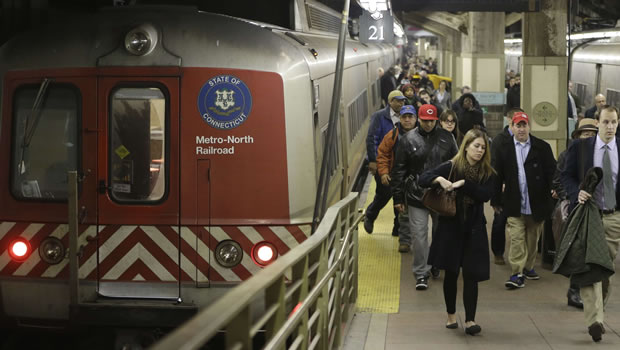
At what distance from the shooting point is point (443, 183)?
8352 millimetres

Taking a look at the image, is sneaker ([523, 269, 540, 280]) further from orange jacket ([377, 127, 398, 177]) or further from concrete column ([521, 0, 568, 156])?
concrete column ([521, 0, 568, 156])

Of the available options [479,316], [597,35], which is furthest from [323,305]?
[597,35]

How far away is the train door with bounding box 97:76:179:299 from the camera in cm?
746

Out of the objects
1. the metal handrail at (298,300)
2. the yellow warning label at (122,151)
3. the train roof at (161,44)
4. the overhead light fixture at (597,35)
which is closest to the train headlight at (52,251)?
the yellow warning label at (122,151)

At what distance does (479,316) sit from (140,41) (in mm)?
3989

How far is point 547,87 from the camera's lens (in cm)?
1725

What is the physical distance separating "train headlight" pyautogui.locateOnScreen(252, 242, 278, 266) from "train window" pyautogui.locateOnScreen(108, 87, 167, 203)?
789mm

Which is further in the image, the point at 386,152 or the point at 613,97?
the point at 613,97

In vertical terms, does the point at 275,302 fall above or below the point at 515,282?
above

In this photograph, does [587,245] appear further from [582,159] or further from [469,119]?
[469,119]

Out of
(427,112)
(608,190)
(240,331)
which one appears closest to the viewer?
(240,331)

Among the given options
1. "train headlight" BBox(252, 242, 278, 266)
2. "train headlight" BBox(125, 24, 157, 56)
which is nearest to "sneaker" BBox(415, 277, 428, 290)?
"train headlight" BBox(252, 242, 278, 266)

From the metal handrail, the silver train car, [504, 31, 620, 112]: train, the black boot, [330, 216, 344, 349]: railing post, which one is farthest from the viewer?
[504, 31, 620, 112]: train

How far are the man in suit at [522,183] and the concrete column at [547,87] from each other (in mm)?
6875
